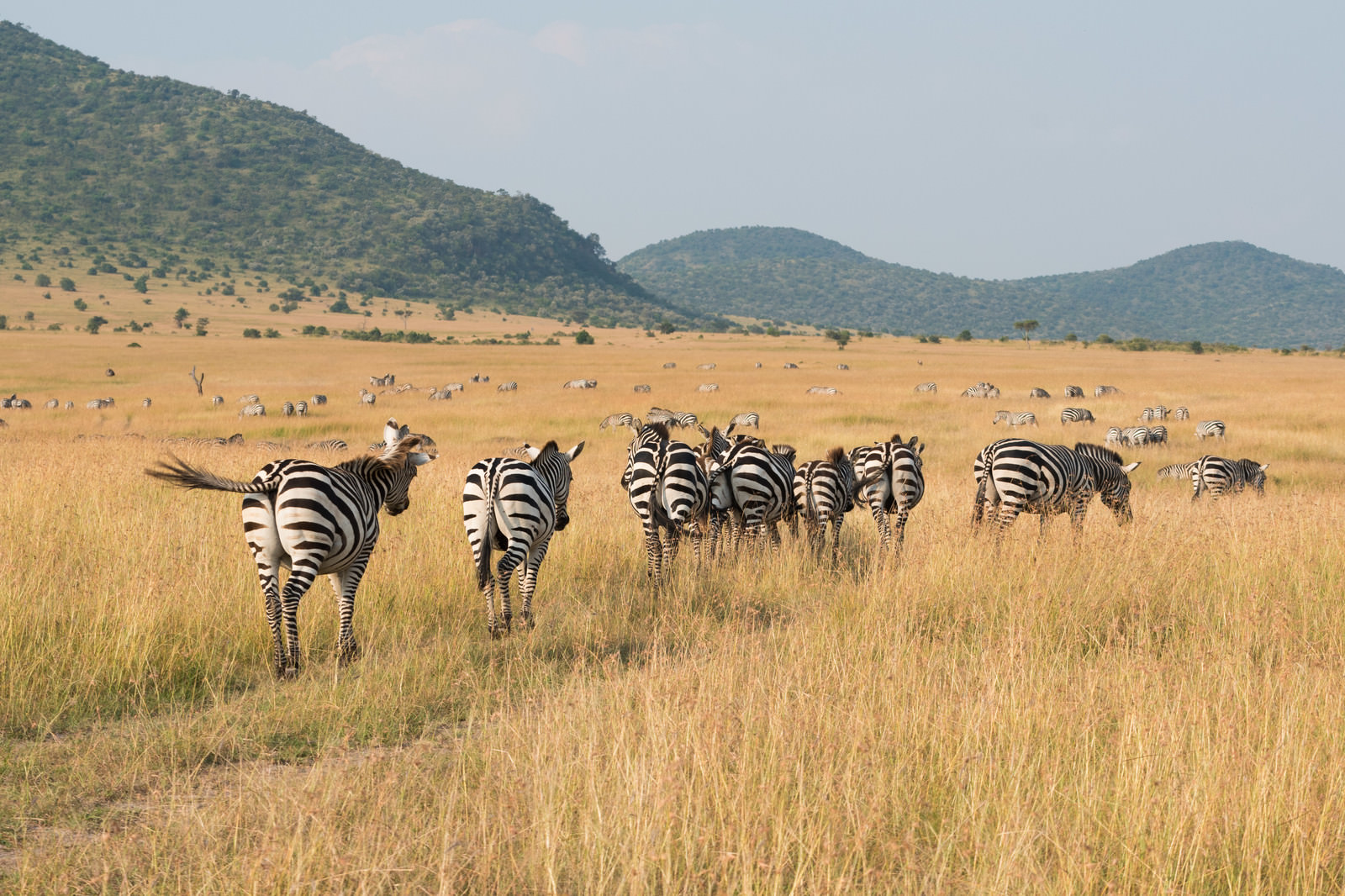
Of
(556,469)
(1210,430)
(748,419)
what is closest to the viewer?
(556,469)

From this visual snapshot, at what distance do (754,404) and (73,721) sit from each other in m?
31.4

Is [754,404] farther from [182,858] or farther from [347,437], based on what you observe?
[182,858]

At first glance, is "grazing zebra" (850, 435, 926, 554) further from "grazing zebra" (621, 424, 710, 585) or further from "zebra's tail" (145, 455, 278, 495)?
"zebra's tail" (145, 455, 278, 495)

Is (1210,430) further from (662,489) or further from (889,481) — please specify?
(662,489)

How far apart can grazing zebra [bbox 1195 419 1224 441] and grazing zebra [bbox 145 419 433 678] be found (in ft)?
86.7

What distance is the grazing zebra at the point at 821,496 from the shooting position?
10.9 m

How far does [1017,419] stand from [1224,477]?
45.1 feet

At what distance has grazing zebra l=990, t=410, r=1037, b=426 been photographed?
97.5ft

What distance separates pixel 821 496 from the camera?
11.0 m

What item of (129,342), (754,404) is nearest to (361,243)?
(129,342)

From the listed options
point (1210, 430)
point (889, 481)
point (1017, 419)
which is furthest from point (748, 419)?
point (889, 481)

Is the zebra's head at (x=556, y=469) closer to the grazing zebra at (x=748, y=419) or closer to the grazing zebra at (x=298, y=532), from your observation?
the grazing zebra at (x=298, y=532)

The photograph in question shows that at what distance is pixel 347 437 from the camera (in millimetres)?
26469

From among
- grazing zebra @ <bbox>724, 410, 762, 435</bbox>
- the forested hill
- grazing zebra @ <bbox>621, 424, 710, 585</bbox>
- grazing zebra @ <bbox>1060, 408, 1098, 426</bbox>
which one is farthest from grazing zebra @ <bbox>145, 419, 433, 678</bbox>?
the forested hill
